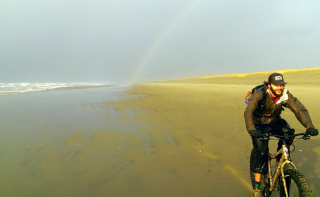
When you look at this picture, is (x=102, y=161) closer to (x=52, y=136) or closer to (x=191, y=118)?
(x=52, y=136)

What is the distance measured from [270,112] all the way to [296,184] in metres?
1.05

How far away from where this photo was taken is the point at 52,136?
17.4 feet

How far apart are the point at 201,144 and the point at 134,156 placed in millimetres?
1947

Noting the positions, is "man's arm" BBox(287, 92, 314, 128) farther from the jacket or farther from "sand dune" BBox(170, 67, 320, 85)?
"sand dune" BBox(170, 67, 320, 85)

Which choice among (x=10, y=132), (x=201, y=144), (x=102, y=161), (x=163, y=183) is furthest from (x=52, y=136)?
(x=201, y=144)

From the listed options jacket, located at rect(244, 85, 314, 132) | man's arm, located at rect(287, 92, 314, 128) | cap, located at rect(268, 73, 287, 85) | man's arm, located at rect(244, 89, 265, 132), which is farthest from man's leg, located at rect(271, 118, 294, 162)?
cap, located at rect(268, 73, 287, 85)

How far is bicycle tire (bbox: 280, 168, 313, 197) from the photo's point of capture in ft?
6.09

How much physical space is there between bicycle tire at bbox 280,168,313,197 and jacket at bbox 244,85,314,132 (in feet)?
2.22

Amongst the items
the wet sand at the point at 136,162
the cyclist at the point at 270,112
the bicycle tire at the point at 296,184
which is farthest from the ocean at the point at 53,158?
the bicycle tire at the point at 296,184

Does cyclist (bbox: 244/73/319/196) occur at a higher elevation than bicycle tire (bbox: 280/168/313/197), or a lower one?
higher

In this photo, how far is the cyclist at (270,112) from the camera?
8.14ft

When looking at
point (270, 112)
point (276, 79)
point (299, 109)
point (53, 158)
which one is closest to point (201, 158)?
point (270, 112)

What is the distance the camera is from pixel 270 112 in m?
2.67

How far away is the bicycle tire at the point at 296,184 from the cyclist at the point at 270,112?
1.31 ft
